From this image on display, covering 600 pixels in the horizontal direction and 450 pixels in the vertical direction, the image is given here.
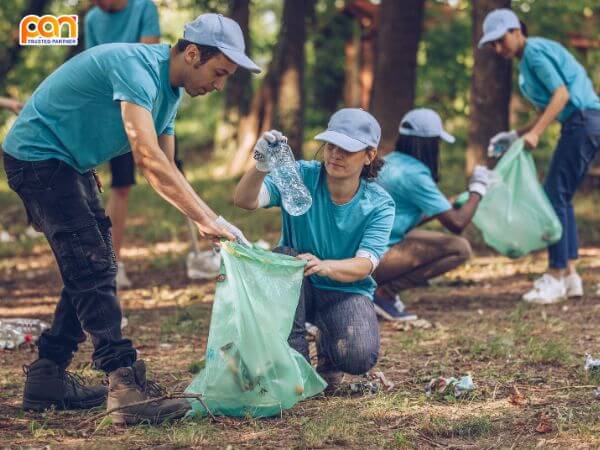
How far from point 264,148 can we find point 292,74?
8475 millimetres

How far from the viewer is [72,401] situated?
4.20 meters

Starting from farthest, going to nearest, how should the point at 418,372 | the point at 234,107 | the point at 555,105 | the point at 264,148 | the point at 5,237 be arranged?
the point at 234,107
the point at 5,237
the point at 555,105
the point at 418,372
the point at 264,148

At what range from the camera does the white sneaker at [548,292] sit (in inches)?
257

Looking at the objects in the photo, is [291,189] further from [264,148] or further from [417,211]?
[417,211]

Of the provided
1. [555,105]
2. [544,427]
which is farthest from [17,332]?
[555,105]

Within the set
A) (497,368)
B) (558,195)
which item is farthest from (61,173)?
(558,195)

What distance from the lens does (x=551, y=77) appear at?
20.6ft

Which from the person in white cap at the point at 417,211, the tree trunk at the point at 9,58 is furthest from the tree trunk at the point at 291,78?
the person in white cap at the point at 417,211

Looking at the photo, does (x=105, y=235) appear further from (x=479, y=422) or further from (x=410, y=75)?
(x=410, y=75)

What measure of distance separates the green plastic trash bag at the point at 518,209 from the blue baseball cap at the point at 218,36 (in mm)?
3111

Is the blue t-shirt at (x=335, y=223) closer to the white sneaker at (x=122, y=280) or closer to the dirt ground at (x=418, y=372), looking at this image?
the dirt ground at (x=418, y=372)

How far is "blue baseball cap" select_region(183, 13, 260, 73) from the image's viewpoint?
12.0ft

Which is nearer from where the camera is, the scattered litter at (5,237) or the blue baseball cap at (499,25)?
the blue baseball cap at (499,25)

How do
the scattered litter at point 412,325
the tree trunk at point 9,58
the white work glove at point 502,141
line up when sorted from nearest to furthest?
1. the scattered litter at point 412,325
2. the white work glove at point 502,141
3. the tree trunk at point 9,58
